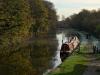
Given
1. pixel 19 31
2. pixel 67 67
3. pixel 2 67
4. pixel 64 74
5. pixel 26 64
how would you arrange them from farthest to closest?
pixel 19 31 < pixel 26 64 < pixel 2 67 < pixel 67 67 < pixel 64 74

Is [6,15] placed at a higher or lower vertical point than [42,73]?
higher

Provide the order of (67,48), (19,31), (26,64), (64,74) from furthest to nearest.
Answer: (19,31), (67,48), (26,64), (64,74)

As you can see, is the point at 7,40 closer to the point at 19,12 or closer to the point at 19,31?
the point at 19,31

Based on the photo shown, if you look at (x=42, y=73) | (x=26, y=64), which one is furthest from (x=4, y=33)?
(x=42, y=73)

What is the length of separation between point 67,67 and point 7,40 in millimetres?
33255

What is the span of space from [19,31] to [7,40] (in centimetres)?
584

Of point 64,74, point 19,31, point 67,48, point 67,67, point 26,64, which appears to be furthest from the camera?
point 19,31

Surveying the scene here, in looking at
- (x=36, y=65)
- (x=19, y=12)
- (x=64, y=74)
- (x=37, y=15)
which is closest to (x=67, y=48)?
(x=36, y=65)

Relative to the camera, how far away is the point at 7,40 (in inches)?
2773

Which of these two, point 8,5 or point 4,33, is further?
point 8,5

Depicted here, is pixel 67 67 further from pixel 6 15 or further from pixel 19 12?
pixel 19 12

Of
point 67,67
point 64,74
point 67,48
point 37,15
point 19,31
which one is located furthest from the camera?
point 37,15

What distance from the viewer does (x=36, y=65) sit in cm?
4934

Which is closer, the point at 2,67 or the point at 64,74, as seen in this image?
the point at 64,74
